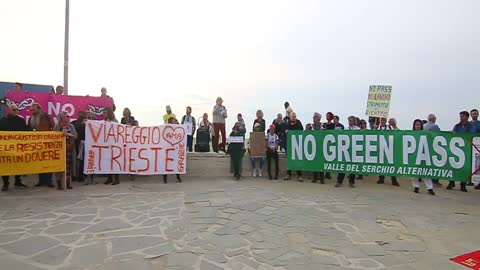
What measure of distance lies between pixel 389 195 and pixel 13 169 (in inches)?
360

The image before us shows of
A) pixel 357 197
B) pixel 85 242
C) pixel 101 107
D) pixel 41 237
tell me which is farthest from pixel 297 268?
pixel 101 107

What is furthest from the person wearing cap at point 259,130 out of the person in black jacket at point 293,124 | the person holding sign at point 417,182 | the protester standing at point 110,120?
the person holding sign at point 417,182

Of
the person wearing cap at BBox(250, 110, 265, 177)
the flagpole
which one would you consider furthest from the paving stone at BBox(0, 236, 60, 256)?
the flagpole

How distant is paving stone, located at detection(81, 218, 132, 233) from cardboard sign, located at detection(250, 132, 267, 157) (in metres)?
6.19

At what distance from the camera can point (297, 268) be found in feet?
18.0

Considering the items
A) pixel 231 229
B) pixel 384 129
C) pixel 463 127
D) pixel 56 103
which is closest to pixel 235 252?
pixel 231 229

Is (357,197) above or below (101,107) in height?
below

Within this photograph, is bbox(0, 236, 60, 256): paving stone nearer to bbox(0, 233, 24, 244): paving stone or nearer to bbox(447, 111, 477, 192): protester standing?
bbox(0, 233, 24, 244): paving stone

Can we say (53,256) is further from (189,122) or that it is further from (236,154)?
(189,122)

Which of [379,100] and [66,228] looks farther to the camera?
[379,100]

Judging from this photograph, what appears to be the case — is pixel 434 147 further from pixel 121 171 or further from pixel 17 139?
pixel 17 139

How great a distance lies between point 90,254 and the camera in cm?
572

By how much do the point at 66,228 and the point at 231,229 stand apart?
276 cm

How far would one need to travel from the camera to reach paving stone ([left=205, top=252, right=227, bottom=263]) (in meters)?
5.67
